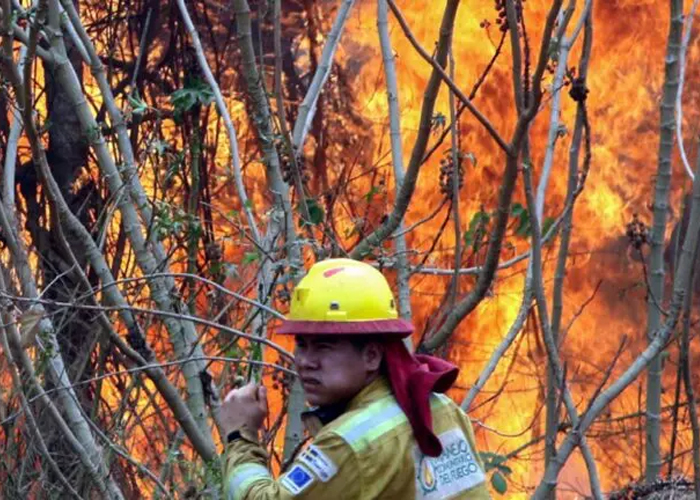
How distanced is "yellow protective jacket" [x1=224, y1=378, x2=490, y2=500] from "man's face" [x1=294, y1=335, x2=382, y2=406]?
0.12 ft

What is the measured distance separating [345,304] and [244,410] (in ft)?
1.37

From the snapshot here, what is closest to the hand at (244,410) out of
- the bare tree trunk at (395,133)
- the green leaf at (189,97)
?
the bare tree trunk at (395,133)

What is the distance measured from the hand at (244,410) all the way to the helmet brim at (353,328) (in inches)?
9.7

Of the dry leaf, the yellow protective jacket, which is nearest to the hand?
the yellow protective jacket

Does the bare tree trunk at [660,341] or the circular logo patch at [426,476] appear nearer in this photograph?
the circular logo patch at [426,476]

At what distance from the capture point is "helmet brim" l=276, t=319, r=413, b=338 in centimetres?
295

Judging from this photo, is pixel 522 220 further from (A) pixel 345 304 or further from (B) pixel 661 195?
(A) pixel 345 304

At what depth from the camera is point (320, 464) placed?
2.79 m

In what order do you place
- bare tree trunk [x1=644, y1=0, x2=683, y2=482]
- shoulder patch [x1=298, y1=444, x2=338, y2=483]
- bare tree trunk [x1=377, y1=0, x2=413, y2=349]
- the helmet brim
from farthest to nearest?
bare tree trunk [x1=377, y1=0, x2=413, y2=349]
bare tree trunk [x1=644, y1=0, x2=683, y2=482]
the helmet brim
shoulder patch [x1=298, y1=444, x2=338, y2=483]

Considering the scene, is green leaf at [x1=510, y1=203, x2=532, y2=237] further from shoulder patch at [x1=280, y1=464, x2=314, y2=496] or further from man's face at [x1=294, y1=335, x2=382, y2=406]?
shoulder patch at [x1=280, y1=464, x2=314, y2=496]

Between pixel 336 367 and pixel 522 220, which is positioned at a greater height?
pixel 336 367

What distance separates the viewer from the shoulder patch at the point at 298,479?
111 inches

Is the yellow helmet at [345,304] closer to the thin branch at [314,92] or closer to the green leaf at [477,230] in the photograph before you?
the thin branch at [314,92]

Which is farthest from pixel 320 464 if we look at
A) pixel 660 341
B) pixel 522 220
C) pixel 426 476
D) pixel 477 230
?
pixel 477 230
